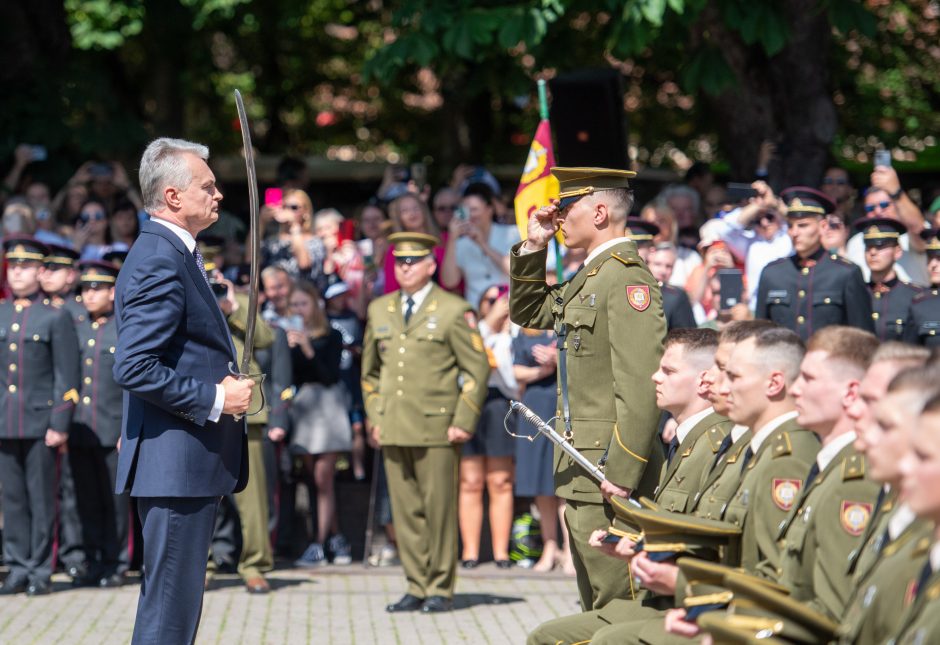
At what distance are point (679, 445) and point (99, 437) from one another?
517 centimetres

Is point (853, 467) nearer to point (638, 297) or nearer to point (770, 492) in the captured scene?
point (770, 492)

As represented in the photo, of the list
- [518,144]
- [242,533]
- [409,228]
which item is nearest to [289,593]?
[242,533]

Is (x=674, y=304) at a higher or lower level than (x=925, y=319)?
higher

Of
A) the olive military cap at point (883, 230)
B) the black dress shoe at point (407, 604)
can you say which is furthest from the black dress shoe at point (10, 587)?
the olive military cap at point (883, 230)

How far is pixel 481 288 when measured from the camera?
10.9 meters

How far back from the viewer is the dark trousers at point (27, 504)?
9.41m

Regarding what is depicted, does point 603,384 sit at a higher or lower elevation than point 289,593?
higher

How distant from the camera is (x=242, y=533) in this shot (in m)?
9.81

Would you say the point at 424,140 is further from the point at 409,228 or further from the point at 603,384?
the point at 603,384

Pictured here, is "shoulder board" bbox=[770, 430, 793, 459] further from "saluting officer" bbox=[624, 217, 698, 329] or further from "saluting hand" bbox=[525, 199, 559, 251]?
"saluting officer" bbox=[624, 217, 698, 329]

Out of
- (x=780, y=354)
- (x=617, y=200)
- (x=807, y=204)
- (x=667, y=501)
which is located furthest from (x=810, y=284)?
(x=780, y=354)

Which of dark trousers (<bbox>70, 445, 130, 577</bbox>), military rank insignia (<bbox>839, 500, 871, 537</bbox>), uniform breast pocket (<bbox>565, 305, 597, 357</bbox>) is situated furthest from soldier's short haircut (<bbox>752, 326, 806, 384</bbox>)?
dark trousers (<bbox>70, 445, 130, 577</bbox>)

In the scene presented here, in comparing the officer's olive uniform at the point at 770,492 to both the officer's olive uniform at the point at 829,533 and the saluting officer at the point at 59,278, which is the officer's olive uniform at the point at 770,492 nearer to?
the officer's olive uniform at the point at 829,533

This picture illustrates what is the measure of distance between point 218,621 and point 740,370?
14.8 ft
